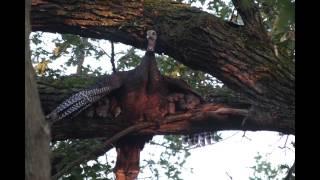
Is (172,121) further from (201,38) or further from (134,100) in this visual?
(201,38)

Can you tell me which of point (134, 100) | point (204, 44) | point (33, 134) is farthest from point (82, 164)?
point (33, 134)

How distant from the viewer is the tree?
3.87 meters

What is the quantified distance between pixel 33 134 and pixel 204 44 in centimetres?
275

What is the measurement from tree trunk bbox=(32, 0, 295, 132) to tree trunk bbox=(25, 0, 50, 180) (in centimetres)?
262

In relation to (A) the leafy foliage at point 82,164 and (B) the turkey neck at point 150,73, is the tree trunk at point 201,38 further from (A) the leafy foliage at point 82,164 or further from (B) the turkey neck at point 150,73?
(A) the leafy foliage at point 82,164

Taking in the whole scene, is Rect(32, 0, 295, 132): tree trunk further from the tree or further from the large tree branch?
the large tree branch

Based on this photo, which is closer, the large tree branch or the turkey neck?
the large tree branch

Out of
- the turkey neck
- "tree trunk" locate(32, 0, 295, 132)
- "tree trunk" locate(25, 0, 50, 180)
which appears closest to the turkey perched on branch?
the turkey neck

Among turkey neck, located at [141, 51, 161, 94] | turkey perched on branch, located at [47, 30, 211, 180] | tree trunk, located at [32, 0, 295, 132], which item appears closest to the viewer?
tree trunk, located at [32, 0, 295, 132]

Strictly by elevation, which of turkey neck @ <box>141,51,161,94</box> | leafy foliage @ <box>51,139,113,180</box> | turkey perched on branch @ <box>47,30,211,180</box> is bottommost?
leafy foliage @ <box>51,139,113,180</box>

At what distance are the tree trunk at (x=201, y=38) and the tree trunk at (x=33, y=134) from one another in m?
2.62

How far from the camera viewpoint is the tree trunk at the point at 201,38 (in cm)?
386

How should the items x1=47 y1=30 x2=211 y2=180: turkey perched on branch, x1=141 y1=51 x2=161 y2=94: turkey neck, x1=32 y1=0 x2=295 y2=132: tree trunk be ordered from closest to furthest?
x1=32 y1=0 x2=295 y2=132: tree trunk → x1=47 y1=30 x2=211 y2=180: turkey perched on branch → x1=141 y1=51 x2=161 y2=94: turkey neck

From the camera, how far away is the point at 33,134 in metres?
1.34
